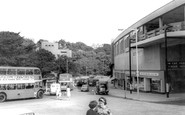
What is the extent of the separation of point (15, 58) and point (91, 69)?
52337 mm

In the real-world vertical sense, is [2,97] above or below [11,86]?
below

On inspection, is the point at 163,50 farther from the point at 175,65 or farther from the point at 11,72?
the point at 11,72

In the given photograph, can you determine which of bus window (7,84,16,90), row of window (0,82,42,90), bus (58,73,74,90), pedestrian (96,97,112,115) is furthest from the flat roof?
bus window (7,84,16,90)

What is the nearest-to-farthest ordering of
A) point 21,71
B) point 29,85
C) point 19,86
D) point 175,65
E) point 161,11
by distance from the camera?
point 19,86 → point 21,71 → point 29,85 → point 161,11 → point 175,65

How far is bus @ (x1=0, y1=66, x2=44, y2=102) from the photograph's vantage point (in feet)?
83.9

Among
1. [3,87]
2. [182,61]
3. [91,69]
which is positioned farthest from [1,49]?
[91,69]

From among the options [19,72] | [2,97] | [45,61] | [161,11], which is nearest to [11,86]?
[2,97]

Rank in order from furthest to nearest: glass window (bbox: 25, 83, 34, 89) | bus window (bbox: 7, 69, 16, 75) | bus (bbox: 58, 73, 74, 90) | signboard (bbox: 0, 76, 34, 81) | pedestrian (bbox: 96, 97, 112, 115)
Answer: bus (bbox: 58, 73, 74, 90)
glass window (bbox: 25, 83, 34, 89)
bus window (bbox: 7, 69, 16, 75)
signboard (bbox: 0, 76, 34, 81)
pedestrian (bbox: 96, 97, 112, 115)

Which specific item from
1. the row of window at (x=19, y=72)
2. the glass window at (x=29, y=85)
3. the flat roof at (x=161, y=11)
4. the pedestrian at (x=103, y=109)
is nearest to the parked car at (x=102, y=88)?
the row of window at (x=19, y=72)

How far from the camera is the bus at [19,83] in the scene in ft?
83.9

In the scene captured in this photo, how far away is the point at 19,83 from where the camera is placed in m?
27.0

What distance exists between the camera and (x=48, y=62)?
5644cm

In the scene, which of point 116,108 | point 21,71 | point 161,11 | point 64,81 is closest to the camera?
point 116,108

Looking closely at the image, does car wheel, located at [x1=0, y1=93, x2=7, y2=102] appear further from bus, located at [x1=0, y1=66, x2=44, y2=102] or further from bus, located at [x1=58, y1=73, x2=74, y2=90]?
bus, located at [x1=58, y1=73, x2=74, y2=90]
